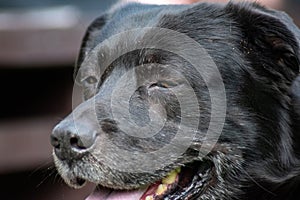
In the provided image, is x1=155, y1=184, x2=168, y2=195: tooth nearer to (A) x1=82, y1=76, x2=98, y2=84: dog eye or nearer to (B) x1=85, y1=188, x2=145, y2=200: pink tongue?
(B) x1=85, y1=188, x2=145, y2=200: pink tongue

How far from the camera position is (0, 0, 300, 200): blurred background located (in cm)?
647

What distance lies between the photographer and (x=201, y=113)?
4.10 metres

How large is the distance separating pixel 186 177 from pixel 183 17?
2.33 ft

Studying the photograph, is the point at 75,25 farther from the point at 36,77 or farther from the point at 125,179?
the point at 125,179

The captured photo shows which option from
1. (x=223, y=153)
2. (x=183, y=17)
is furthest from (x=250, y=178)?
(x=183, y=17)

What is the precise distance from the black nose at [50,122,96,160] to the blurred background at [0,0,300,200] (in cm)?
227

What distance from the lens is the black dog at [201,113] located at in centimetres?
401

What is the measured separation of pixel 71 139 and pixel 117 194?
1.29 feet

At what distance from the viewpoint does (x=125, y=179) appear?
13.3 ft

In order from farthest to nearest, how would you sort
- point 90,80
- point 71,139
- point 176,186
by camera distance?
point 90,80 → point 176,186 → point 71,139

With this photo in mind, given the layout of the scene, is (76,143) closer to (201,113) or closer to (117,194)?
(117,194)

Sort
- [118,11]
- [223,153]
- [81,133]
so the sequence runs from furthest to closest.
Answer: [118,11] < [223,153] < [81,133]

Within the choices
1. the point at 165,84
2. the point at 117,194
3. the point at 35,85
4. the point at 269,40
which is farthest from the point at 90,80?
the point at 35,85

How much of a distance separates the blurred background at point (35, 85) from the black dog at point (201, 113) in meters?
2.17
